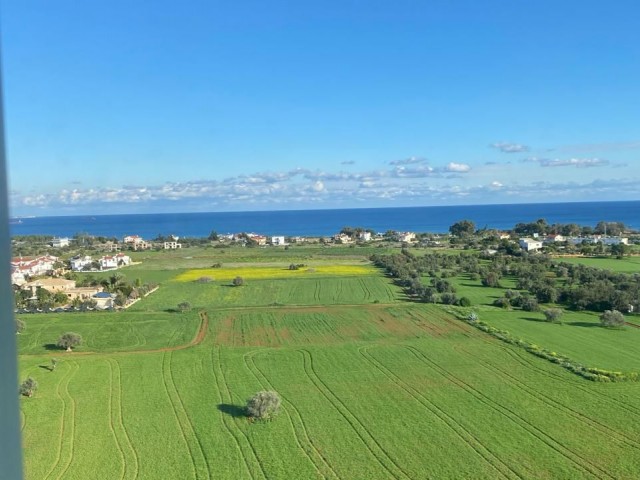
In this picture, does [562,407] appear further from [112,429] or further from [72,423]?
[72,423]

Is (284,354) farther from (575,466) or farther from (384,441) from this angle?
(575,466)

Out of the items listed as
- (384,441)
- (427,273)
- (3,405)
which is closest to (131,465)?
(384,441)

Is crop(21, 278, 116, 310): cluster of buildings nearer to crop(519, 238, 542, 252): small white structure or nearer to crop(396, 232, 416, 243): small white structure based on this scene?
crop(519, 238, 542, 252): small white structure

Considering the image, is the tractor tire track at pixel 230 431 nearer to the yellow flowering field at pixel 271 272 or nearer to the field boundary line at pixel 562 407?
the field boundary line at pixel 562 407

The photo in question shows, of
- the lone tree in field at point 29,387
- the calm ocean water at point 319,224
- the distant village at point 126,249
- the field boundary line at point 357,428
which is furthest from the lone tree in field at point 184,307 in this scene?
the calm ocean water at point 319,224

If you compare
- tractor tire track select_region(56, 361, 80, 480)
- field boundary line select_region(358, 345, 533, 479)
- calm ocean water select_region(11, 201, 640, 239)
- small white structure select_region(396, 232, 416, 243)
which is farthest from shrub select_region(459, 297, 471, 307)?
calm ocean water select_region(11, 201, 640, 239)

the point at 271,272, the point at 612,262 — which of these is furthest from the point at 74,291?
the point at 612,262
